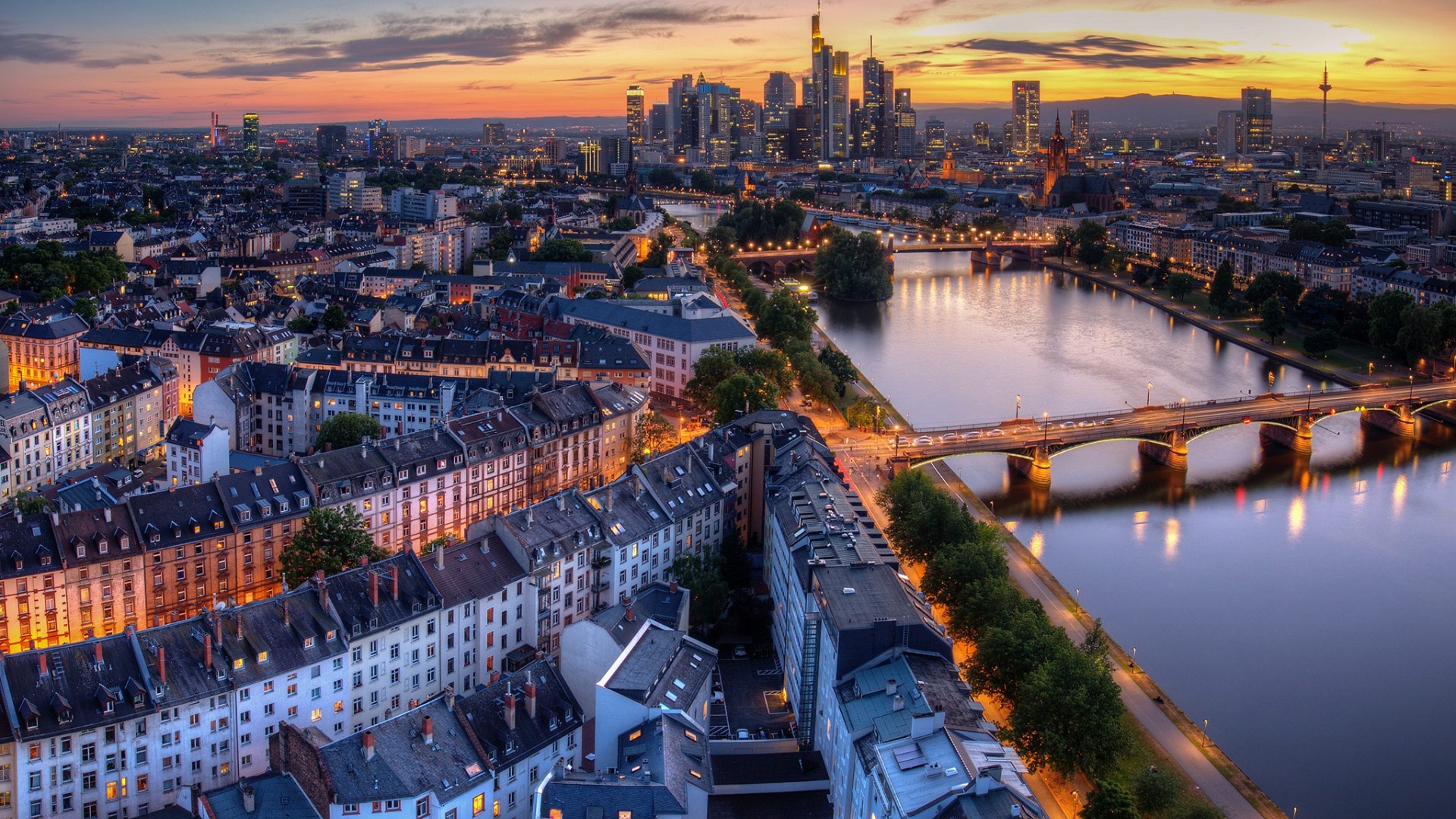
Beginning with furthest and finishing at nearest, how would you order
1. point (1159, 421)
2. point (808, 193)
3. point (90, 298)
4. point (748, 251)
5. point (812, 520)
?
1. point (808, 193)
2. point (748, 251)
3. point (90, 298)
4. point (1159, 421)
5. point (812, 520)

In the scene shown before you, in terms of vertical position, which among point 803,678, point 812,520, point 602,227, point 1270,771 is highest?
point 602,227

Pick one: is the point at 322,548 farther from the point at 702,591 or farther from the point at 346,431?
the point at 346,431

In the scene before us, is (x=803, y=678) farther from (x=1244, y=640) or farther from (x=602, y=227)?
(x=602, y=227)

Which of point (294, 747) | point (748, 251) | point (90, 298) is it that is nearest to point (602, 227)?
point (748, 251)

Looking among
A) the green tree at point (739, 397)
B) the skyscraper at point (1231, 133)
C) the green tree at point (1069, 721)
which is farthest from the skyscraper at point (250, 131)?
the green tree at point (1069, 721)

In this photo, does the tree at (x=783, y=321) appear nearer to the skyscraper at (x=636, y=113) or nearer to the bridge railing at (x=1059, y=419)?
the bridge railing at (x=1059, y=419)

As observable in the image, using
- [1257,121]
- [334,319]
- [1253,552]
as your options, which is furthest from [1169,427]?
[1257,121]

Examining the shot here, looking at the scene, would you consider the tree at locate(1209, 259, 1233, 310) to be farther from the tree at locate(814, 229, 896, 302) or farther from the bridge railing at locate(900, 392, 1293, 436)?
the bridge railing at locate(900, 392, 1293, 436)
